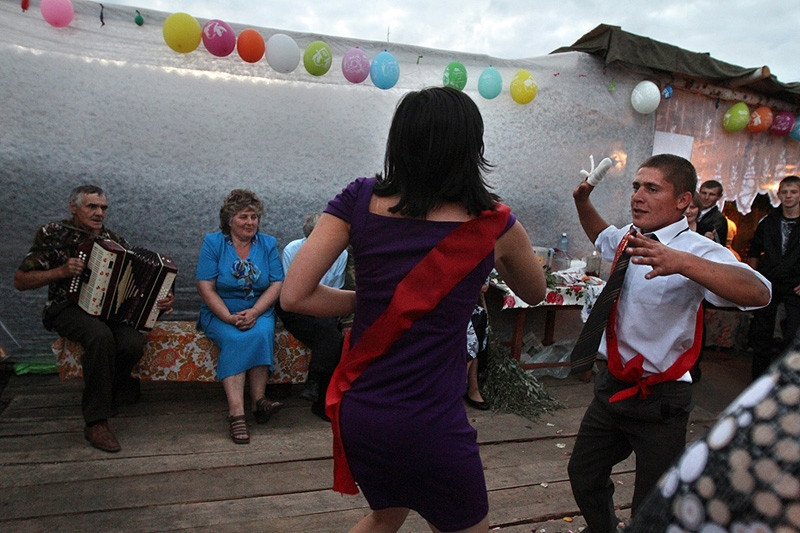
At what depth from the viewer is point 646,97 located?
16.7 ft

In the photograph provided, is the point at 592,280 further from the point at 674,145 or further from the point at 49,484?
the point at 49,484

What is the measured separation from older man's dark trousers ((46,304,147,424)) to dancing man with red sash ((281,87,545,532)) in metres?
2.46

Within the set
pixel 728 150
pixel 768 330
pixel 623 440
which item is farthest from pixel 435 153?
pixel 728 150

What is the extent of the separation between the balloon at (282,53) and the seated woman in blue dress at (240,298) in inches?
41.1

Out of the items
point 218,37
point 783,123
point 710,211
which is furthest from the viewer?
point 783,123

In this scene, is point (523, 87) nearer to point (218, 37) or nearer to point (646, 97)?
Answer: point (646, 97)

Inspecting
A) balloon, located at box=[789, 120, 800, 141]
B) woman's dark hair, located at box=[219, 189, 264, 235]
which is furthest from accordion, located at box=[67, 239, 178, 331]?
balloon, located at box=[789, 120, 800, 141]

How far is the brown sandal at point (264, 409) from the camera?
11.6ft

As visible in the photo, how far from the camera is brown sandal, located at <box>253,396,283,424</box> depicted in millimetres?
3547

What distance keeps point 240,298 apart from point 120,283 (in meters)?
0.75

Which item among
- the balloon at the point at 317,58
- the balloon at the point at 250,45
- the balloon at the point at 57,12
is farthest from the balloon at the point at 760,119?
the balloon at the point at 57,12

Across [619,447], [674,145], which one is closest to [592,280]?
[674,145]

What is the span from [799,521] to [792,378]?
0.43 feet

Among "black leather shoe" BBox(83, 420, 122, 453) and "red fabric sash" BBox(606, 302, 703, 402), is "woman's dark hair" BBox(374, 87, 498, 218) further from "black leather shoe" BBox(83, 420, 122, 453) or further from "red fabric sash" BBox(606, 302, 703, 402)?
"black leather shoe" BBox(83, 420, 122, 453)
